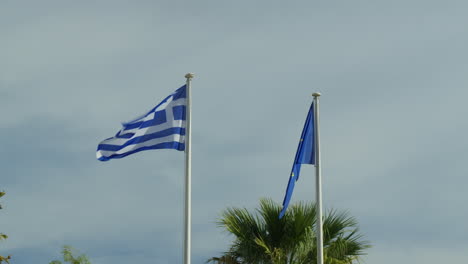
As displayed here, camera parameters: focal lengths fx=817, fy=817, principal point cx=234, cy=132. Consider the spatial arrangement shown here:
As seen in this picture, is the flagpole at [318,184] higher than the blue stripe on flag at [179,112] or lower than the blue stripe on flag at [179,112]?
lower

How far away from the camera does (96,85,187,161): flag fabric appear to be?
16875mm

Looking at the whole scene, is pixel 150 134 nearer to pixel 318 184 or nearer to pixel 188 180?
pixel 188 180

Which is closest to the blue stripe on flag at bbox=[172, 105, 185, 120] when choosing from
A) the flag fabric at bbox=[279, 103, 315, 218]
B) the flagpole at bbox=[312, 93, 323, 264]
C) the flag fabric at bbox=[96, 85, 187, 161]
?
the flag fabric at bbox=[96, 85, 187, 161]

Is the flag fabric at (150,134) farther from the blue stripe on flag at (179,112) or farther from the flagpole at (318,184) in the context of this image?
the flagpole at (318,184)

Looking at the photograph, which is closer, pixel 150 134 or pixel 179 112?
pixel 150 134

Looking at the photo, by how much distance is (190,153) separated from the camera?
16.9 meters

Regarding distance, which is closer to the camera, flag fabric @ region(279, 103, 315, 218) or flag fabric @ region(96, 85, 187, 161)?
flag fabric @ region(96, 85, 187, 161)

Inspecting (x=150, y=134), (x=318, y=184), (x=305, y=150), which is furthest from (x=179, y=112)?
(x=318, y=184)

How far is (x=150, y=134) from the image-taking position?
17.0 m

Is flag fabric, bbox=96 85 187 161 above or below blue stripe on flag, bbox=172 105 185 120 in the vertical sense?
below

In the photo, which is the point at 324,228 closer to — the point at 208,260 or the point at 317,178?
the point at 317,178

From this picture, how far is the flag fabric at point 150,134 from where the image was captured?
55.4 ft

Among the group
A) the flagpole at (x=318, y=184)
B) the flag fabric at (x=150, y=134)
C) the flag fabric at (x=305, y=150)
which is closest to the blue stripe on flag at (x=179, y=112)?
the flag fabric at (x=150, y=134)

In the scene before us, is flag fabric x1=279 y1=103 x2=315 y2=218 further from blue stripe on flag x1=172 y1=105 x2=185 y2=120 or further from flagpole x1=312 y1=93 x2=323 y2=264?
blue stripe on flag x1=172 y1=105 x2=185 y2=120
